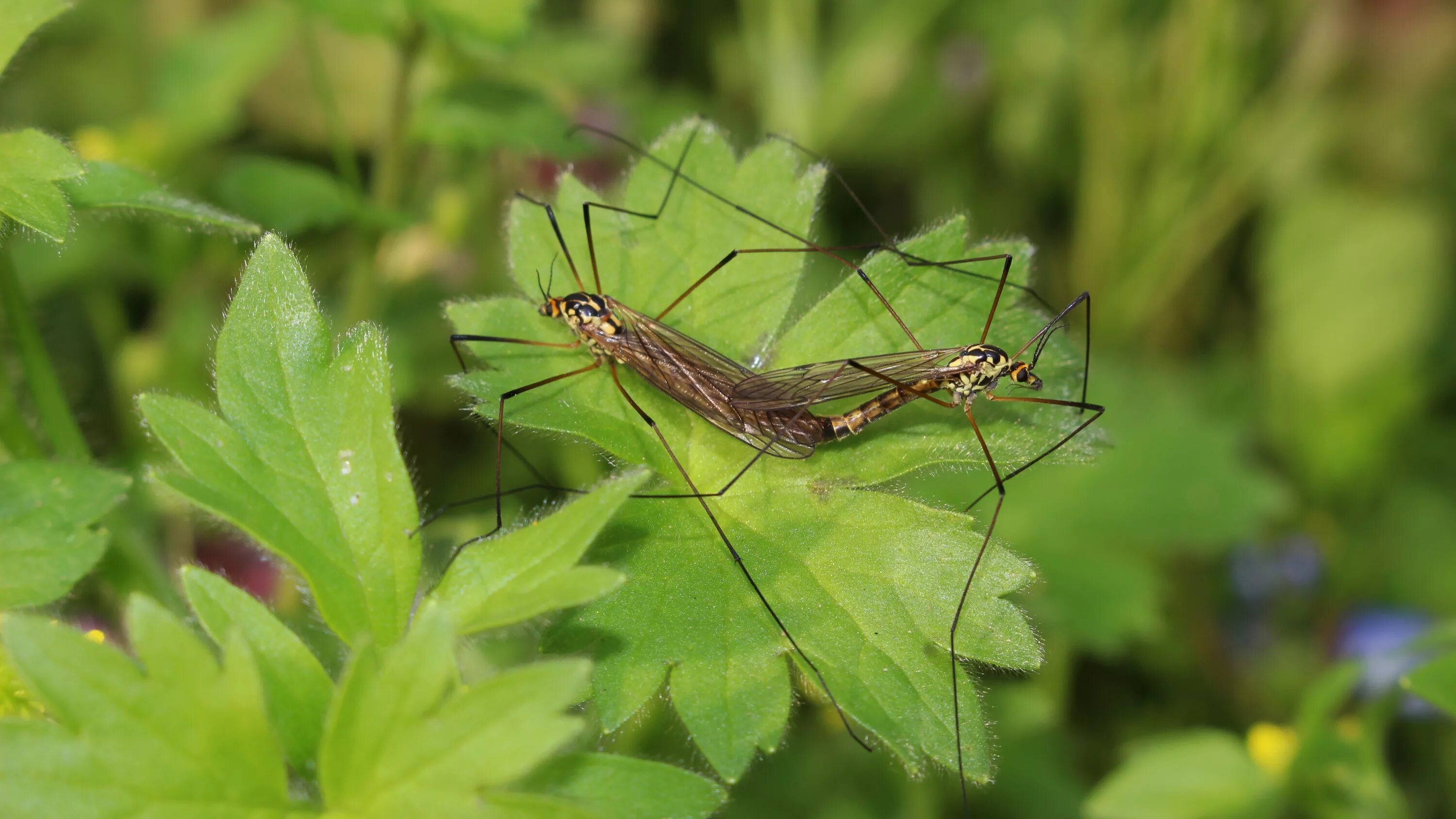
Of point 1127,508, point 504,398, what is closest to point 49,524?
point 504,398

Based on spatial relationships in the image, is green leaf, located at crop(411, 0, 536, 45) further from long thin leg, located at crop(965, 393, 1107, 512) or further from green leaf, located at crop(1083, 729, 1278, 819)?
green leaf, located at crop(1083, 729, 1278, 819)

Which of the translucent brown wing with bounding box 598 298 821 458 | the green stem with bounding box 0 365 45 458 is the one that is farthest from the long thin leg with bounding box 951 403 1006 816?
the green stem with bounding box 0 365 45 458

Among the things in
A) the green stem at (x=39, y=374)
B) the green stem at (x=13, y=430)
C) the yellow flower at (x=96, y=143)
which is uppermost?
the yellow flower at (x=96, y=143)

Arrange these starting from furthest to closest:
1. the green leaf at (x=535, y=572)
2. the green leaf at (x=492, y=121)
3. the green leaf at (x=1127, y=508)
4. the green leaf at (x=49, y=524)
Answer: the green leaf at (x=1127, y=508), the green leaf at (x=492, y=121), the green leaf at (x=49, y=524), the green leaf at (x=535, y=572)

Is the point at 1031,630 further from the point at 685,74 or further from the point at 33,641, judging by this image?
the point at 685,74

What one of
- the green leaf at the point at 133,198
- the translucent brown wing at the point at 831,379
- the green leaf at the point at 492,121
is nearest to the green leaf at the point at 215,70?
the green leaf at the point at 492,121

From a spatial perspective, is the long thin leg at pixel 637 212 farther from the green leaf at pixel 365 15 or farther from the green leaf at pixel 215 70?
the green leaf at pixel 215 70
